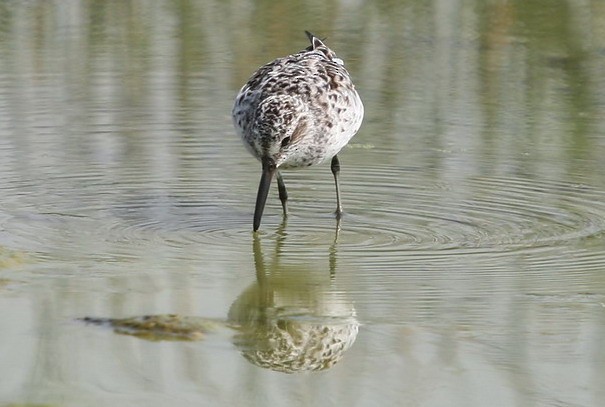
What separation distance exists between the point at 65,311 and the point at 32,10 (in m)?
9.25

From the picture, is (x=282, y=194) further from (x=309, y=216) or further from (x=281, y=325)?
(x=281, y=325)

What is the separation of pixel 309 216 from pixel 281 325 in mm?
Result: 2508

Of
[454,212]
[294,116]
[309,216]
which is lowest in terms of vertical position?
[309,216]

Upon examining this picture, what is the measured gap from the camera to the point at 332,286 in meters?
6.86

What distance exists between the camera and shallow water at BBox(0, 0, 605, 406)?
217 inches

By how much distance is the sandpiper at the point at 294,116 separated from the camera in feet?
26.0

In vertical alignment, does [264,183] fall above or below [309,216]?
above

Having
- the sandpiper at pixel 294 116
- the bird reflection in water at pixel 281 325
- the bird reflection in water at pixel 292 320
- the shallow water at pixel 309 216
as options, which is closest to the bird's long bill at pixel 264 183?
the sandpiper at pixel 294 116

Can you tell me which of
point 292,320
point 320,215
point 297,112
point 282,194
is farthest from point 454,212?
point 292,320

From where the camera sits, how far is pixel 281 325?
6.17 metres

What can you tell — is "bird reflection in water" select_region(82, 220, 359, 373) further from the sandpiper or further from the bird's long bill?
the sandpiper

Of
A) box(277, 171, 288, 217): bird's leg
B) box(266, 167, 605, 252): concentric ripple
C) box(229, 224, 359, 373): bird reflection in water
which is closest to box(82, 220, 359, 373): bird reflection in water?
box(229, 224, 359, 373): bird reflection in water

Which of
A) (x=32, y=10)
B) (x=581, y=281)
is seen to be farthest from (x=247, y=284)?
(x=32, y=10)

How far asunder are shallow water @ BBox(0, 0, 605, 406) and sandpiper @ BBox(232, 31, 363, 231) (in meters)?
0.41
